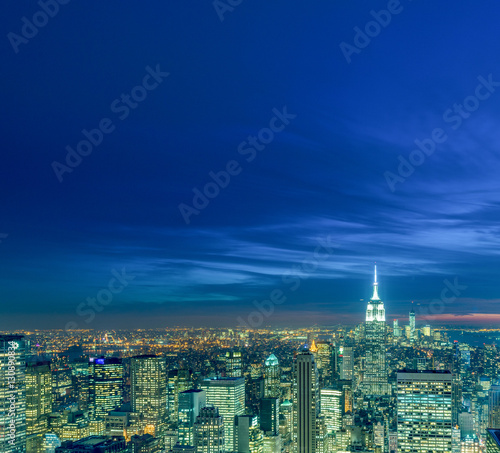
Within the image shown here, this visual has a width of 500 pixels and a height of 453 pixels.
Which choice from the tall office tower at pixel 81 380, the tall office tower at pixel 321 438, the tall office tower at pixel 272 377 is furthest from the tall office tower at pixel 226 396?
the tall office tower at pixel 81 380

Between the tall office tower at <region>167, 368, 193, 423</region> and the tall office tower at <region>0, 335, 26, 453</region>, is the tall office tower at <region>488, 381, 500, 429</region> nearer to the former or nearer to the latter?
the tall office tower at <region>167, 368, 193, 423</region>

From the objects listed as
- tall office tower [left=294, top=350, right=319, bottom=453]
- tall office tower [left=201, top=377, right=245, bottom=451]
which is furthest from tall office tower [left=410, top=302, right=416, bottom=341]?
tall office tower [left=201, top=377, right=245, bottom=451]

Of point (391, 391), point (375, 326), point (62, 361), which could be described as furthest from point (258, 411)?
point (375, 326)

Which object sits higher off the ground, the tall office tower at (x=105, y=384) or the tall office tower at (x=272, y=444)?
the tall office tower at (x=105, y=384)

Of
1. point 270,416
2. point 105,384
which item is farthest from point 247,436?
point 105,384

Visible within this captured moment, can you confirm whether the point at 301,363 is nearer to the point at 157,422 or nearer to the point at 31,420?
the point at 157,422

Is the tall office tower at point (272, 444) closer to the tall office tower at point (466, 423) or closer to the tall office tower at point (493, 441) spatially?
the tall office tower at point (466, 423)
